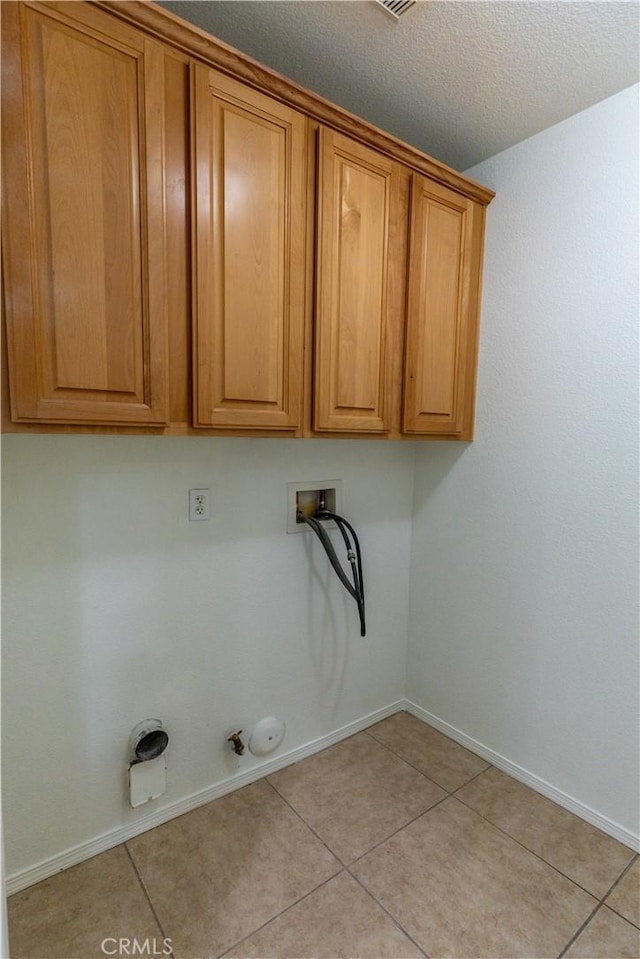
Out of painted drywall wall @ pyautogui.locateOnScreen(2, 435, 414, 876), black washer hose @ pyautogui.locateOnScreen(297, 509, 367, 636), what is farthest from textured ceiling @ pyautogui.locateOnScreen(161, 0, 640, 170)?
black washer hose @ pyautogui.locateOnScreen(297, 509, 367, 636)

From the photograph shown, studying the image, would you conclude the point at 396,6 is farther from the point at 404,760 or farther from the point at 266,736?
the point at 404,760

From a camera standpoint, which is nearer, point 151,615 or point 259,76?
point 259,76

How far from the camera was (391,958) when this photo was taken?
1.11 metres

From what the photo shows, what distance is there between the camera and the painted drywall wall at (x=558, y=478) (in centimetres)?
143

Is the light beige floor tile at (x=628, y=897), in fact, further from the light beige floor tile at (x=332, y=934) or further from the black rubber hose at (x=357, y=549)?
the black rubber hose at (x=357, y=549)

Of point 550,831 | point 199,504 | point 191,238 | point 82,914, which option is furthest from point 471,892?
point 191,238

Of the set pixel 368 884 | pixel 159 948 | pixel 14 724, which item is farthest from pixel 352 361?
pixel 159 948

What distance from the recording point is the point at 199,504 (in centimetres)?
150

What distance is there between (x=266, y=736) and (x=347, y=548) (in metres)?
0.79

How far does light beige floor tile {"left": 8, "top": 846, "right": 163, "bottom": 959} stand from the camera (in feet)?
3.69

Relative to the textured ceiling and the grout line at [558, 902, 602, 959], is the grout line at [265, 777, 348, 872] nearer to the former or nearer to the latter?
the grout line at [558, 902, 602, 959]

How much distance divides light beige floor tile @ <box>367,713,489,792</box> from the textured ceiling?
8.00 ft

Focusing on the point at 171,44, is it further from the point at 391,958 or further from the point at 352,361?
the point at 391,958

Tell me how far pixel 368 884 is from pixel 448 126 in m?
2.49
